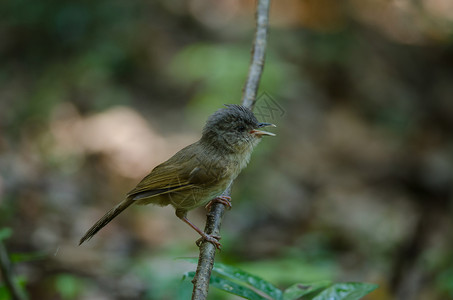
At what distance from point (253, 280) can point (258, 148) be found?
361 cm

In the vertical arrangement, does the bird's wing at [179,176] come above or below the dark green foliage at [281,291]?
above

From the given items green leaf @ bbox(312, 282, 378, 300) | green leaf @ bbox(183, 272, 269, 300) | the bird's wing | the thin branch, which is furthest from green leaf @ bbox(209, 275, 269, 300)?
the thin branch

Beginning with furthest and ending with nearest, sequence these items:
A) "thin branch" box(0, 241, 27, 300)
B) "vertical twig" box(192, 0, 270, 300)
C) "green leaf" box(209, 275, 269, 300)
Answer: "vertical twig" box(192, 0, 270, 300), "thin branch" box(0, 241, 27, 300), "green leaf" box(209, 275, 269, 300)

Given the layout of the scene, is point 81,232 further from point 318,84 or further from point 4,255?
point 318,84

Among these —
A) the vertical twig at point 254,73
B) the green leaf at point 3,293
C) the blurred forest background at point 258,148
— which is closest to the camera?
the green leaf at point 3,293

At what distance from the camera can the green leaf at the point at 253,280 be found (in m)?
2.31

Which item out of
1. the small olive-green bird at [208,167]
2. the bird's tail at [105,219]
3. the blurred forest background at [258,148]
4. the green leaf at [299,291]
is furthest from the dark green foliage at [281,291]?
the blurred forest background at [258,148]

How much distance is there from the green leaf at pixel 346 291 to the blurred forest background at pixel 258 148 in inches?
63.0

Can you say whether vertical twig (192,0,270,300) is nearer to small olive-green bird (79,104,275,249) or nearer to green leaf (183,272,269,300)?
small olive-green bird (79,104,275,249)

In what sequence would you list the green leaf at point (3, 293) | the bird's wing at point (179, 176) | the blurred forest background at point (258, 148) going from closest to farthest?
the green leaf at point (3, 293)
the bird's wing at point (179, 176)
the blurred forest background at point (258, 148)

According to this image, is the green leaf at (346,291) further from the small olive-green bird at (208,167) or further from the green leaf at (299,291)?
the small olive-green bird at (208,167)

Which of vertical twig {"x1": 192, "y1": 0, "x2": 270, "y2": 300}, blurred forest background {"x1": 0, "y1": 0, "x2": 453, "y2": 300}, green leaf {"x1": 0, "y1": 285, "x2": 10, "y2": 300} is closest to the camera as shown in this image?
green leaf {"x1": 0, "y1": 285, "x2": 10, "y2": 300}

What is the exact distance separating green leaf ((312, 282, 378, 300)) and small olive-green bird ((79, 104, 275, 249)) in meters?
1.10

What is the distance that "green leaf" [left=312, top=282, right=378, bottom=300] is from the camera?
2268mm
